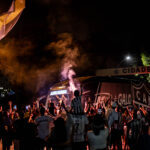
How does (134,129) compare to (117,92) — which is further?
(117,92)

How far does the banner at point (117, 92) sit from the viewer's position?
13.6m

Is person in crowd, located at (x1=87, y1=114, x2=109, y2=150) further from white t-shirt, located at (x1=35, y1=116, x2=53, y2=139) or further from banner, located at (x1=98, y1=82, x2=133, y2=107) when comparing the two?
banner, located at (x1=98, y1=82, x2=133, y2=107)

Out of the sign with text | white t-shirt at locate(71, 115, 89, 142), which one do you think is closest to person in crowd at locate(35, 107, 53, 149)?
white t-shirt at locate(71, 115, 89, 142)

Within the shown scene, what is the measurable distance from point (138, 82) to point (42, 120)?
10.5m

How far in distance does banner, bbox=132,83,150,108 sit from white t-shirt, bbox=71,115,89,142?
31.9 ft

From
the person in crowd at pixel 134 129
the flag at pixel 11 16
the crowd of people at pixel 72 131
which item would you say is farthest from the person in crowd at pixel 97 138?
the flag at pixel 11 16

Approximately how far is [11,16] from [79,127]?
5.40 m

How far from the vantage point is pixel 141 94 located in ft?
44.0

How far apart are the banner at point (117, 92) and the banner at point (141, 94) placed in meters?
0.39

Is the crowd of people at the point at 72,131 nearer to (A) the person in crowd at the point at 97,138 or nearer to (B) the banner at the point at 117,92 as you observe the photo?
(A) the person in crowd at the point at 97,138

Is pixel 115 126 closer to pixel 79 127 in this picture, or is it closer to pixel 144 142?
pixel 79 127

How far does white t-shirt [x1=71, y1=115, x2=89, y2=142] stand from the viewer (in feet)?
14.8

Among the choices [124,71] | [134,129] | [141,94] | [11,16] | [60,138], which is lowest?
[134,129]

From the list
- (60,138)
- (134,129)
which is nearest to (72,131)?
(60,138)
